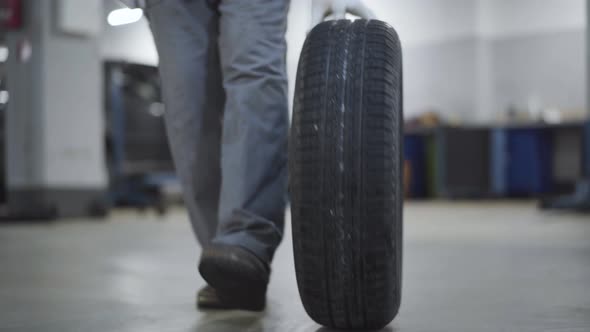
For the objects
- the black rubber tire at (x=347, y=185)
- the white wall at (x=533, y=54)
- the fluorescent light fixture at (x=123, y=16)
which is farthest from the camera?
the white wall at (x=533, y=54)

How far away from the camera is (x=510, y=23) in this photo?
740 centimetres

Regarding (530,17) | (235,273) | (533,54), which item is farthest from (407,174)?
(235,273)

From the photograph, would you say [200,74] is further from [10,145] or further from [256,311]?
[10,145]

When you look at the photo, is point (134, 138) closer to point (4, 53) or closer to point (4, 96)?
point (4, 96)

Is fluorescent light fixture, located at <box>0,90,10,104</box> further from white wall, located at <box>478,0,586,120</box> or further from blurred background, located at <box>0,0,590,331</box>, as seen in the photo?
white wall, located at <box>478,0,586,120</box>

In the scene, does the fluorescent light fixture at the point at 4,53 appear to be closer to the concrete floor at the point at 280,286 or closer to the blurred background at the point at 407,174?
the blurred background at the point at 407,174

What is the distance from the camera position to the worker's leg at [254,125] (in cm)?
105

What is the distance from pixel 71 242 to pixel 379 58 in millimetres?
2092

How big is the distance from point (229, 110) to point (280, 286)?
1.51 feet

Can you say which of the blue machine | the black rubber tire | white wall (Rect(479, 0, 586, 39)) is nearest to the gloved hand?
the black rubber tire

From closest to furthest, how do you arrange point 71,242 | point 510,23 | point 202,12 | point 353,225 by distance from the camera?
point 353,225, point 202,12, point 71,242, point 510,23

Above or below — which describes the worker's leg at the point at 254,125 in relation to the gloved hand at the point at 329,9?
below

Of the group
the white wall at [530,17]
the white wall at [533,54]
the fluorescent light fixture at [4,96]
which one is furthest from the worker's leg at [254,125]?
the white wall at [530,17]

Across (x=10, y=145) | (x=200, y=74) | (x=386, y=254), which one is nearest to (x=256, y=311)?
(x=386, y=254)
